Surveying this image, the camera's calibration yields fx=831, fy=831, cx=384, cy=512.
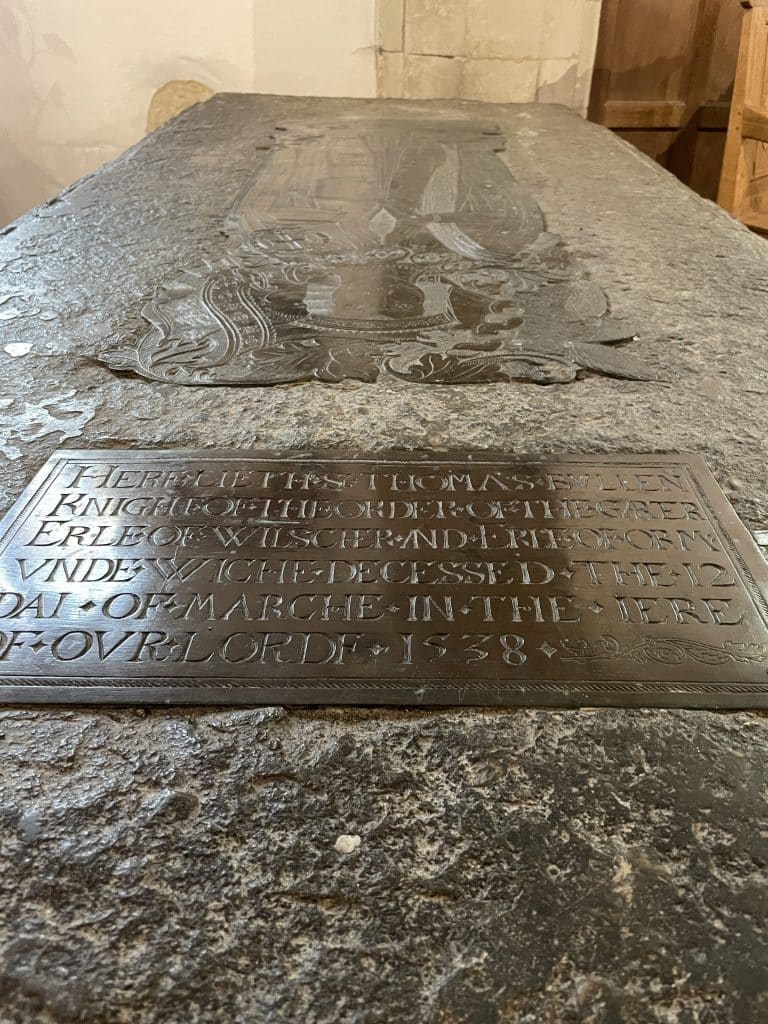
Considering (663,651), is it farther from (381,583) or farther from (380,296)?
(380,296)

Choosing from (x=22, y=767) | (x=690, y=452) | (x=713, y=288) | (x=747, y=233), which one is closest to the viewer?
(x=22, y=767)

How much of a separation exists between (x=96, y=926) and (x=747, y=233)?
3.01m

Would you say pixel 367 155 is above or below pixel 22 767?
above

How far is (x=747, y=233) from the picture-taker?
297cm

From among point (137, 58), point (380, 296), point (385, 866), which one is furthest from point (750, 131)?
point (385, 866)

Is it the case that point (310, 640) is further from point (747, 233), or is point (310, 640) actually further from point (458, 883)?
point (747, 233)

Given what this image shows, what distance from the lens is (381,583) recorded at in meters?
1.27

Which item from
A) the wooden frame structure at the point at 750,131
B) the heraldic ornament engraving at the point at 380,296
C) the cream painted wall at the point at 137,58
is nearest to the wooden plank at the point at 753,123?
the wooden frame structure at the point at 750,131

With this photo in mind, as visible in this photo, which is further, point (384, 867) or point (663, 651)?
point (663, 651)

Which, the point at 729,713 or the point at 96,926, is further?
the point at 729,713

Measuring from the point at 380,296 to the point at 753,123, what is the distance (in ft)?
9.69

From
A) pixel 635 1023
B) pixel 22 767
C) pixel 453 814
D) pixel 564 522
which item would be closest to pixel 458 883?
pixel 453 814

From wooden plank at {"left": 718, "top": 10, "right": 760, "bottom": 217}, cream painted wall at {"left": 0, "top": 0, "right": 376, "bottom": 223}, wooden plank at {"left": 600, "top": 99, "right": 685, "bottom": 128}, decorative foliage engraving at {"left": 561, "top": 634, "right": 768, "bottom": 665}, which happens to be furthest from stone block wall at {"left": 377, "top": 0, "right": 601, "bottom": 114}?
decorative foliage engraving at {"left": 561, "top": 634, "right": 768, "bottom": 665}

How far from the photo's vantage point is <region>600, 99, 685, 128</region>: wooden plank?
6113mm
